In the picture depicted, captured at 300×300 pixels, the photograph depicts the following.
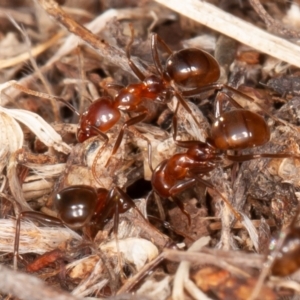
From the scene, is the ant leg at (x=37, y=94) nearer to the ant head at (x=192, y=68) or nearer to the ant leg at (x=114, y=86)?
the ant leg at (x=114, y=86)

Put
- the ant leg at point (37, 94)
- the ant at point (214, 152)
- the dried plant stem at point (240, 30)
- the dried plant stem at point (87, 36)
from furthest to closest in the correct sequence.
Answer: the dried plant stem at point (87, 36) < the ant leg at point (37, 94) < the dried plant stem at point (240, 30) < the ant at point (214, 152)

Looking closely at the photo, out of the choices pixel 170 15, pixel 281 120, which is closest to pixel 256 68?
pixel 281 120

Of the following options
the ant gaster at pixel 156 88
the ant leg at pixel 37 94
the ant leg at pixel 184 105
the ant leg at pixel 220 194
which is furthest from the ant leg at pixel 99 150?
the ant leg at pixel 220 194

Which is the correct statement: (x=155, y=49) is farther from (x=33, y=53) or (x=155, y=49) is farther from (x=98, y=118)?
(x=33, y=53)

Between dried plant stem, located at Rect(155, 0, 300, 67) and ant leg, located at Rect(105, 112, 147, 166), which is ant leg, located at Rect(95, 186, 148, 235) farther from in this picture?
dried plant stem, located at Rect(155, 0, 300, 67)

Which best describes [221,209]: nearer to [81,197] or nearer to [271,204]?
[271,204]

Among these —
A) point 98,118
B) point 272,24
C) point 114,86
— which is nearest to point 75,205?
point 98,118
